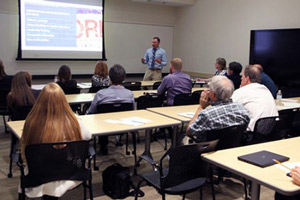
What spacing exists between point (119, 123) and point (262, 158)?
1402 mm

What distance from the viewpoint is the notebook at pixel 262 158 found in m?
1.94

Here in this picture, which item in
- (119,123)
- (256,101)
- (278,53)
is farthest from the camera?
(278,53)

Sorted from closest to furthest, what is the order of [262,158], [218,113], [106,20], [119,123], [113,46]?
[262,158]
[218,113]
[119,123]
[106,20]
[113,46]

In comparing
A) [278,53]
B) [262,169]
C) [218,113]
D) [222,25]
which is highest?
[222,25]

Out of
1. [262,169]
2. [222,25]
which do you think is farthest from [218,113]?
[222,25]

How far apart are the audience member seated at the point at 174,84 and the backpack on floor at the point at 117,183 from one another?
1890 millimetres

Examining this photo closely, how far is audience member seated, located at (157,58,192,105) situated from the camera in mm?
4758

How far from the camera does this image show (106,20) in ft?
28.3

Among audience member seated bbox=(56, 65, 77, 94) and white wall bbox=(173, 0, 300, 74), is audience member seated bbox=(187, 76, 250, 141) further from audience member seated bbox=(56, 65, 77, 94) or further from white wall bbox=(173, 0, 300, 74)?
white wall bbox=(173, 0, 300, 74)

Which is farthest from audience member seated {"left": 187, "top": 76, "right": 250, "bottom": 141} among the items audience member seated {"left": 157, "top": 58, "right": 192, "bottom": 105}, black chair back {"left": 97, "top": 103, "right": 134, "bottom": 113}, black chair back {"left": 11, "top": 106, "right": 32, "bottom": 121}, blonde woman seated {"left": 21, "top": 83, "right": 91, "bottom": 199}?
audience member seated {"left": 157, "top": 58, "right": 192, "bottom": 105}

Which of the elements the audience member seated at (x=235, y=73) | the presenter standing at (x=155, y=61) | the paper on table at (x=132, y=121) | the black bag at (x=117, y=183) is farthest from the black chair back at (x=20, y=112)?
the presenter standing at (x=155, y=61)

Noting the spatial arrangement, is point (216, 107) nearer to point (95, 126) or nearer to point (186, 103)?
point (95, 126)

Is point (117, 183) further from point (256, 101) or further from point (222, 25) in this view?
point (222, 25)

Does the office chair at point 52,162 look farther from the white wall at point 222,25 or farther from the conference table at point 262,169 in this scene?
the white wall at point 222,25
